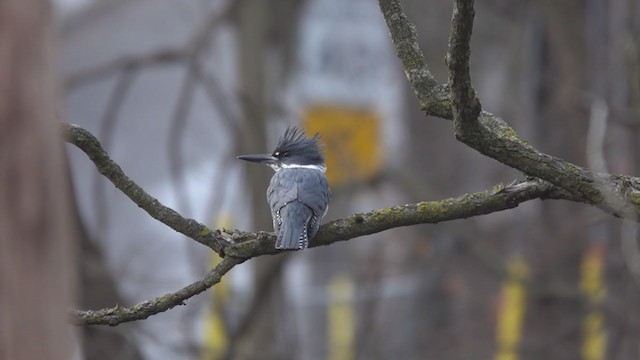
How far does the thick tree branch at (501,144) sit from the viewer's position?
2.97 meters

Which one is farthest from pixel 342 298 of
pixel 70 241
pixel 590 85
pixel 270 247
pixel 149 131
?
pixel 70 241

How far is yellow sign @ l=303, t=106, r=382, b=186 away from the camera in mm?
10125

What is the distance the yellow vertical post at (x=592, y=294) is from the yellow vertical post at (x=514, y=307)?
49 centimetres

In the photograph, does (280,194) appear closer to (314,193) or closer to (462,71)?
(314,193)

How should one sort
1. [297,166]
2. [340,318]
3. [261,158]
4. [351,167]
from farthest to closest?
[340,318] → [351,167] → [297,166] → [261,158]

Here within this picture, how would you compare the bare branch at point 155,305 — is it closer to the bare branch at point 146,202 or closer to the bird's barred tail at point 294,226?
the bare branch at point 146,202

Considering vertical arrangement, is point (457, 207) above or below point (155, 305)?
above

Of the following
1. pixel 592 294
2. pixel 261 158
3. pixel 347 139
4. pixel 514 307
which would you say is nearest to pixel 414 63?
pixel 261 158

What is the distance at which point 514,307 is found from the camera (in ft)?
34.3

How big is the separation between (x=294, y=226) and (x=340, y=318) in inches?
412

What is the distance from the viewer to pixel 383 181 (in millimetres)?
8898

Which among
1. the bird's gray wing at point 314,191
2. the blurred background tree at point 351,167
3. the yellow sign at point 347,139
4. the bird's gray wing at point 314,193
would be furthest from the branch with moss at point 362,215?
the yellow sign at point 347,139

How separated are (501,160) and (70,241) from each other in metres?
1.39

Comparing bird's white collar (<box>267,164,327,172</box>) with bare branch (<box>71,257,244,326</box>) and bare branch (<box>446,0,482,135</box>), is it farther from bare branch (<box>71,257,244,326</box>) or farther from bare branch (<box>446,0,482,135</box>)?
bare branch (<box>446,0,482,135</box>)
